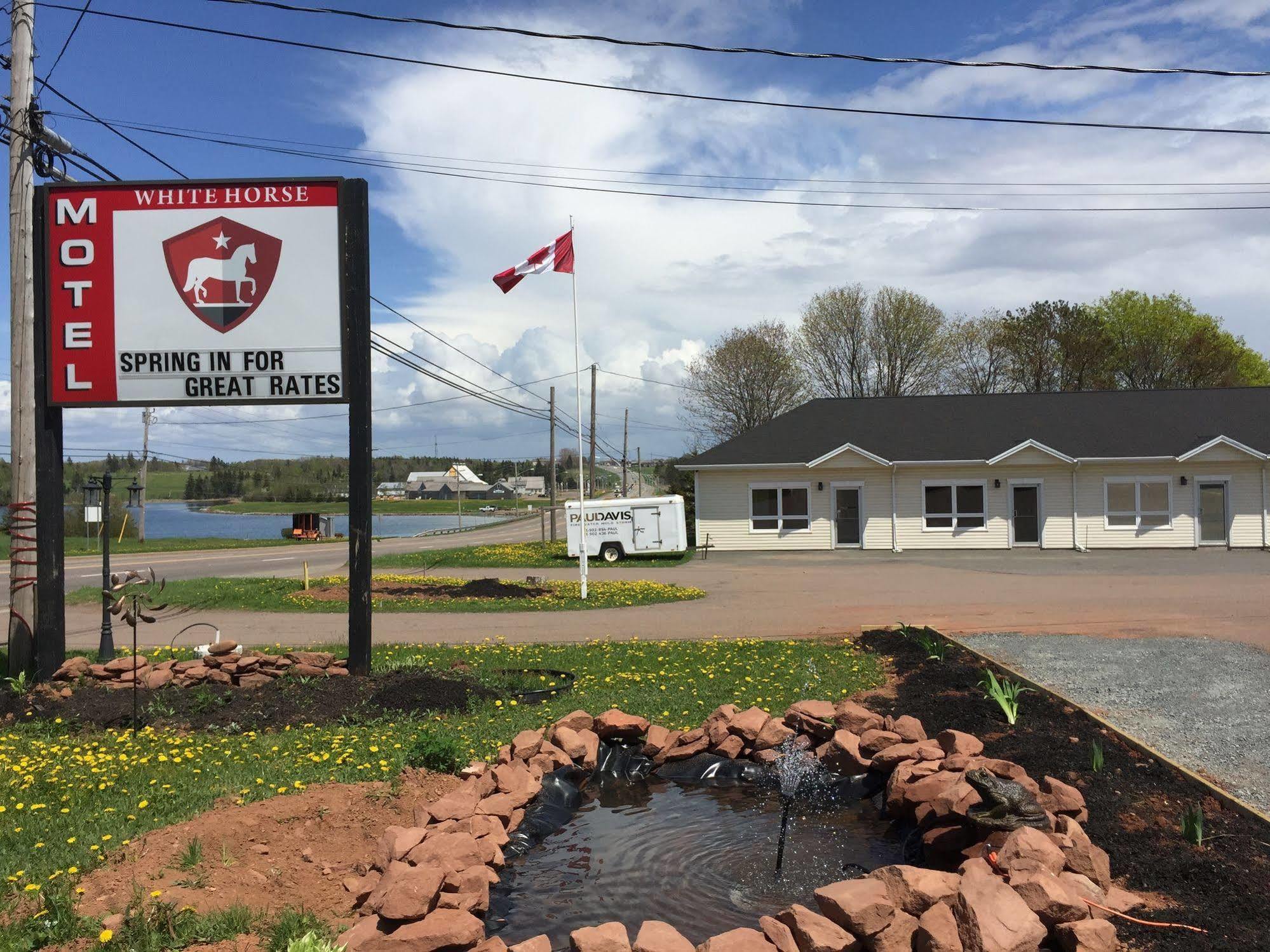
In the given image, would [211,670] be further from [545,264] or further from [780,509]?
[780,509]

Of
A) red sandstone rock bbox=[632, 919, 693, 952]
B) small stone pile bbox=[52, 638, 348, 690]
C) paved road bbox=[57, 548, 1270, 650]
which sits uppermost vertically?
small stone pile bbox=[52, 638, 348, 690]

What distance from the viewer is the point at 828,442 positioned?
1304 inches

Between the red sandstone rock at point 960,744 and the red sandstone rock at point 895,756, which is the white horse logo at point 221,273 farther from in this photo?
the red sandstone rock at point 960,744

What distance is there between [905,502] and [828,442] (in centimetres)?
335

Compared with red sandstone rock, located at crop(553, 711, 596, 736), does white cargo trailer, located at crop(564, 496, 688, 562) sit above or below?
above

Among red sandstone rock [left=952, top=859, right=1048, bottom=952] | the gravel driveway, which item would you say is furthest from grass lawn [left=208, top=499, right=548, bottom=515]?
red sandstone rock [left=952, top=859, right=1048, bottom=952]

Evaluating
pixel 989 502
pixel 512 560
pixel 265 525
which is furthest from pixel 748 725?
pixel 265 525

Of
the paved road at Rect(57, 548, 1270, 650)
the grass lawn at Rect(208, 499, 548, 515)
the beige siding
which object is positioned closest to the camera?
the paved road at Rect(57, 548, 1270, 650)

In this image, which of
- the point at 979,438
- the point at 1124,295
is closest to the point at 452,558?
the point at 979,438

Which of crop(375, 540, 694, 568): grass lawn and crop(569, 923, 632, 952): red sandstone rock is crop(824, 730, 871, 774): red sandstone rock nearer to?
crop(569, 923, 632, 952): red sandstone rock

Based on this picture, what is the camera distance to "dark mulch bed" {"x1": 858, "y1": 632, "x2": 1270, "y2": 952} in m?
4.20

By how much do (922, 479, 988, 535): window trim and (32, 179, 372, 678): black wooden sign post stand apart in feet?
83.7

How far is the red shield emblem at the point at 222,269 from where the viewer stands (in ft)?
32.7

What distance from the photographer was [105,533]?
12.4 m
